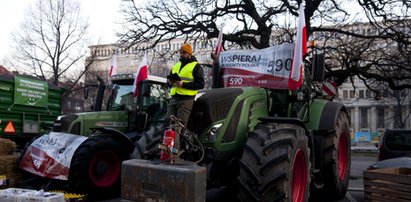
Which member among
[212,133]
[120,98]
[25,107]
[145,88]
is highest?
[145,88]

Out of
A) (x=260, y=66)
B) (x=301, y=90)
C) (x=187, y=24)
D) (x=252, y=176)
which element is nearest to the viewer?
(x=252, y=176)

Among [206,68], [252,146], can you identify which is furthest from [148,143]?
[206,68]

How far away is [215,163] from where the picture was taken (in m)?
6.01

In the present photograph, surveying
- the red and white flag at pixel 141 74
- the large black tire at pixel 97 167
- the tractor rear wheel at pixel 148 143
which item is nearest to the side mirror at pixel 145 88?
the red and white flag at pixel 141 74

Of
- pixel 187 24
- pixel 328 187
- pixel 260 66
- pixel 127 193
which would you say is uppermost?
pixel 187 24

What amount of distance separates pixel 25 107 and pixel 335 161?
35.1ft

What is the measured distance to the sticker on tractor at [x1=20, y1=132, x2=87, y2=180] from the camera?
8.21 m

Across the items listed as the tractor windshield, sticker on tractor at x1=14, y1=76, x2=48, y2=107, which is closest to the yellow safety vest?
the tractor windshield

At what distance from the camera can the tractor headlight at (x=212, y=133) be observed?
6.04 metres

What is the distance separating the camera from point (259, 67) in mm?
7363

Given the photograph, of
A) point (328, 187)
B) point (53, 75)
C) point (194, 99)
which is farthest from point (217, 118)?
point (53, 75)

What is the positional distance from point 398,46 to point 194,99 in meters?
13.5

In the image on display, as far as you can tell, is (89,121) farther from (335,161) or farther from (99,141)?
(335,161)

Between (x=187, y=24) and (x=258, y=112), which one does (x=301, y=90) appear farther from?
(x=187, y=24)
